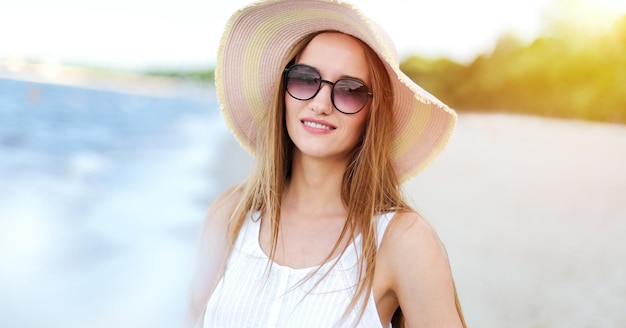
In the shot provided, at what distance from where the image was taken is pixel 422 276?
1569 millimetres

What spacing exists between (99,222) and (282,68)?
26.1ft

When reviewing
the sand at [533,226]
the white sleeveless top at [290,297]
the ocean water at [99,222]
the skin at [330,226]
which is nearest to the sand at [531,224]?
the sand at [533,226]

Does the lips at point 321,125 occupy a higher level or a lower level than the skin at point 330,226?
higher

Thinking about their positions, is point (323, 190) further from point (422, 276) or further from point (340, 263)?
point (422, 276)

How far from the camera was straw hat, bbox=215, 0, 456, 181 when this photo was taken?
1.74 metres

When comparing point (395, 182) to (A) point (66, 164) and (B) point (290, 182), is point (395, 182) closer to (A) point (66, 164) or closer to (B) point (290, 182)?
(B) point (290, 182)

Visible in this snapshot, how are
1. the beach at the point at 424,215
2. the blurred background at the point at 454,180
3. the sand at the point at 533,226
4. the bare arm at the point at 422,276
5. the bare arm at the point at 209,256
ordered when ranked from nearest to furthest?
1. the bare arm at the point at 422,276
2. the bare arm at the point at 209,256
3. the sand at the point at 533,226
4. the beach at the point at 424,215
5. the blurred background at the point at 454,180

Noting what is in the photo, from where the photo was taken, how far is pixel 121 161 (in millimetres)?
15953

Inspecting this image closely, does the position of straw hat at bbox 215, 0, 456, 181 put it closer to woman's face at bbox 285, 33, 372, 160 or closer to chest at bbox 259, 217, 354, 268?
woman's face at bbox 285, 33, 372, 160

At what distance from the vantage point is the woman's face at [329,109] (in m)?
1.73

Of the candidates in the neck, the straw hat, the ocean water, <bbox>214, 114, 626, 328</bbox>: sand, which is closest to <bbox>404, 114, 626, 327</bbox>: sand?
<bbox>214, 114, 626, 328</bbox>: sand

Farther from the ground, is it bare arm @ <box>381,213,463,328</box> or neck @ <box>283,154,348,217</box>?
neck @ <box>283,154,348,217</box>

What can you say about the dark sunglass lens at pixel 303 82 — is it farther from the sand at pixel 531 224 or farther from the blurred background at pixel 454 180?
the sand at pixel 531 224

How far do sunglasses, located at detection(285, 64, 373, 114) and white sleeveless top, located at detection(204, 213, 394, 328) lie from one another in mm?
Answer: 282
